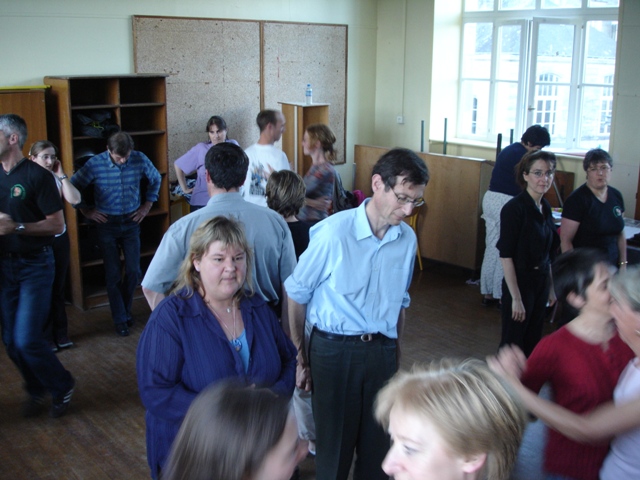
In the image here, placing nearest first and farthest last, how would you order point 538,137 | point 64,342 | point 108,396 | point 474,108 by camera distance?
1. point 108,396
2. point 64,342
3. point 538,137
4. point 474,108

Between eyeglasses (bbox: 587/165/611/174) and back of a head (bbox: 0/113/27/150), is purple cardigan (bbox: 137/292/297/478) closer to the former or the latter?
back of a head (bbox: 0/113/27/150)

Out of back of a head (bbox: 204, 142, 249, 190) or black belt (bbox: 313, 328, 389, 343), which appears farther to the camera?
back of a head (bbox: 204, 142, 249, 190)

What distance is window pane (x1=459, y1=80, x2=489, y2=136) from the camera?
9.04 m

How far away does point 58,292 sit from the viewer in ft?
17.7

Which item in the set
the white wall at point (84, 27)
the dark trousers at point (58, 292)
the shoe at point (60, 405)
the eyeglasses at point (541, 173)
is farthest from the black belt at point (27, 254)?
the eyeglasses at point (541, 173)

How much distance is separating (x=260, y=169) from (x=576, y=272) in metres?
3.59

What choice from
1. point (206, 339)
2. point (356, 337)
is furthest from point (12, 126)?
point (356, 337)

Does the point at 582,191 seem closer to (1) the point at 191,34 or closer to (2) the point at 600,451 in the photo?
(2) the point at 600,451

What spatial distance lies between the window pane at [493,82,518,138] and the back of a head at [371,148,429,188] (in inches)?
249

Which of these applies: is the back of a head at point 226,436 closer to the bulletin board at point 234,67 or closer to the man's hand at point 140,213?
the man's hand at point 140,213

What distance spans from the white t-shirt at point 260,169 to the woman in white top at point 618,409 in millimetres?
3815

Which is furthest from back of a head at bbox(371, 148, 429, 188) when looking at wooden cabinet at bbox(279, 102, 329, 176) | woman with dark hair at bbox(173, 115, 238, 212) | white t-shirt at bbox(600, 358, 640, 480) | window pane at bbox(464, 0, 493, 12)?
window pane at bbox(464, 0, 493, 12)

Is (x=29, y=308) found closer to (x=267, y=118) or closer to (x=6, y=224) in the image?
(x=6, y=224)

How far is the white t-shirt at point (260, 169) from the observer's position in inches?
225
